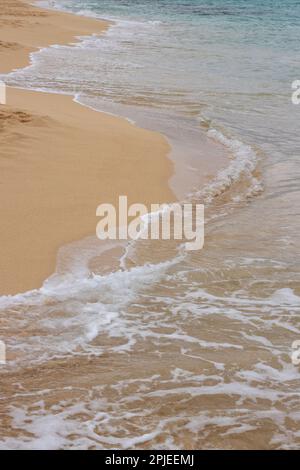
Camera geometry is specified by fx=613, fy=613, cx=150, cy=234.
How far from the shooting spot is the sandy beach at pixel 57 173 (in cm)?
489

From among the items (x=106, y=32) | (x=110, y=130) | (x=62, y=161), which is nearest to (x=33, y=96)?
(x=110, y=130)

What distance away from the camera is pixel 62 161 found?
6844mm

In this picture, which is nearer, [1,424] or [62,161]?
[1,424]

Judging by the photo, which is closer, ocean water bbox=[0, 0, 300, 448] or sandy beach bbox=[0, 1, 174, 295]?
ocean water bbox=[0, 0, 300, 448]

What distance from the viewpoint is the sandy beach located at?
4.89 meters

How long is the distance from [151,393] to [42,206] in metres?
2.72

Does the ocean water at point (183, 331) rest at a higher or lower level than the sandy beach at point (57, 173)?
lower

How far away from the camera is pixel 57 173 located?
6465mm

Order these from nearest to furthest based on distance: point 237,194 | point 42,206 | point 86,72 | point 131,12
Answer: point 42,206, point 237,194, point 86,72, point 131,12

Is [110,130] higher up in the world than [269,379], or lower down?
higher up

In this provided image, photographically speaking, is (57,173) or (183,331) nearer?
(183,331)

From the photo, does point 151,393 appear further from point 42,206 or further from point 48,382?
point 42,206

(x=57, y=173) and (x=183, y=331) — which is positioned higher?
(x=57, y=173)

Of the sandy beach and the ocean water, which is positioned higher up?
the sandy beach
